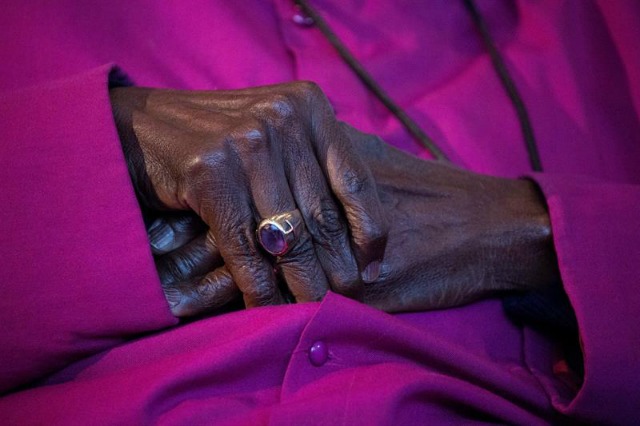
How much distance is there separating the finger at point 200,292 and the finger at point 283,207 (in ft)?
0.24

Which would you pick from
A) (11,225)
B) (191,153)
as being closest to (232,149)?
(191,153)

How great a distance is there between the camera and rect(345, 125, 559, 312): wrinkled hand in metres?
0.74

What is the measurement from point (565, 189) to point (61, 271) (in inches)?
26.8

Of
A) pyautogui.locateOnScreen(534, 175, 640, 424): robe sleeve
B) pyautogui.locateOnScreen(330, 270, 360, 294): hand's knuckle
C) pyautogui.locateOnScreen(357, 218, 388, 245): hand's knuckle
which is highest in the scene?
pyautogui.locateOnScreen(357, 218, 388, 245): hand's knuckle

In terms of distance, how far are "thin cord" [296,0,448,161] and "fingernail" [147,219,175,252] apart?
44 cm

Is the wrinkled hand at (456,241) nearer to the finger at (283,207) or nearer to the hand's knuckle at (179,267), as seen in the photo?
the finger at (283,207)

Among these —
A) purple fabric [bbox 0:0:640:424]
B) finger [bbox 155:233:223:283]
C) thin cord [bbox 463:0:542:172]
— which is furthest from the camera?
thin cord [bbox 463:0:542:172]

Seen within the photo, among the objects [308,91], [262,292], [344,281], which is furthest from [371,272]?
[308,91]

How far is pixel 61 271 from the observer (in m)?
0.60

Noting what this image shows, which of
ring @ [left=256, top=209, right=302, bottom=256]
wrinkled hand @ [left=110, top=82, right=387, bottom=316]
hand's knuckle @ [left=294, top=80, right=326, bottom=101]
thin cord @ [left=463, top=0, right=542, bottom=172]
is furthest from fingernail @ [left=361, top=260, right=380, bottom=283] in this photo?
thin cord @ [left=463, top=0, right=542, bottom=172]

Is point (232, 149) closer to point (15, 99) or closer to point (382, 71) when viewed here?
point (15, 99)

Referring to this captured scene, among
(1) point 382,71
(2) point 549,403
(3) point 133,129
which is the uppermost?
(3) point 133,129

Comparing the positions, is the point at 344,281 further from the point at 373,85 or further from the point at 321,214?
the point at 373,85

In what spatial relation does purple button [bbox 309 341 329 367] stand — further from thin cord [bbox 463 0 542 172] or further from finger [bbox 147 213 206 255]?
thin cord [bbox 463 0 542 172]
